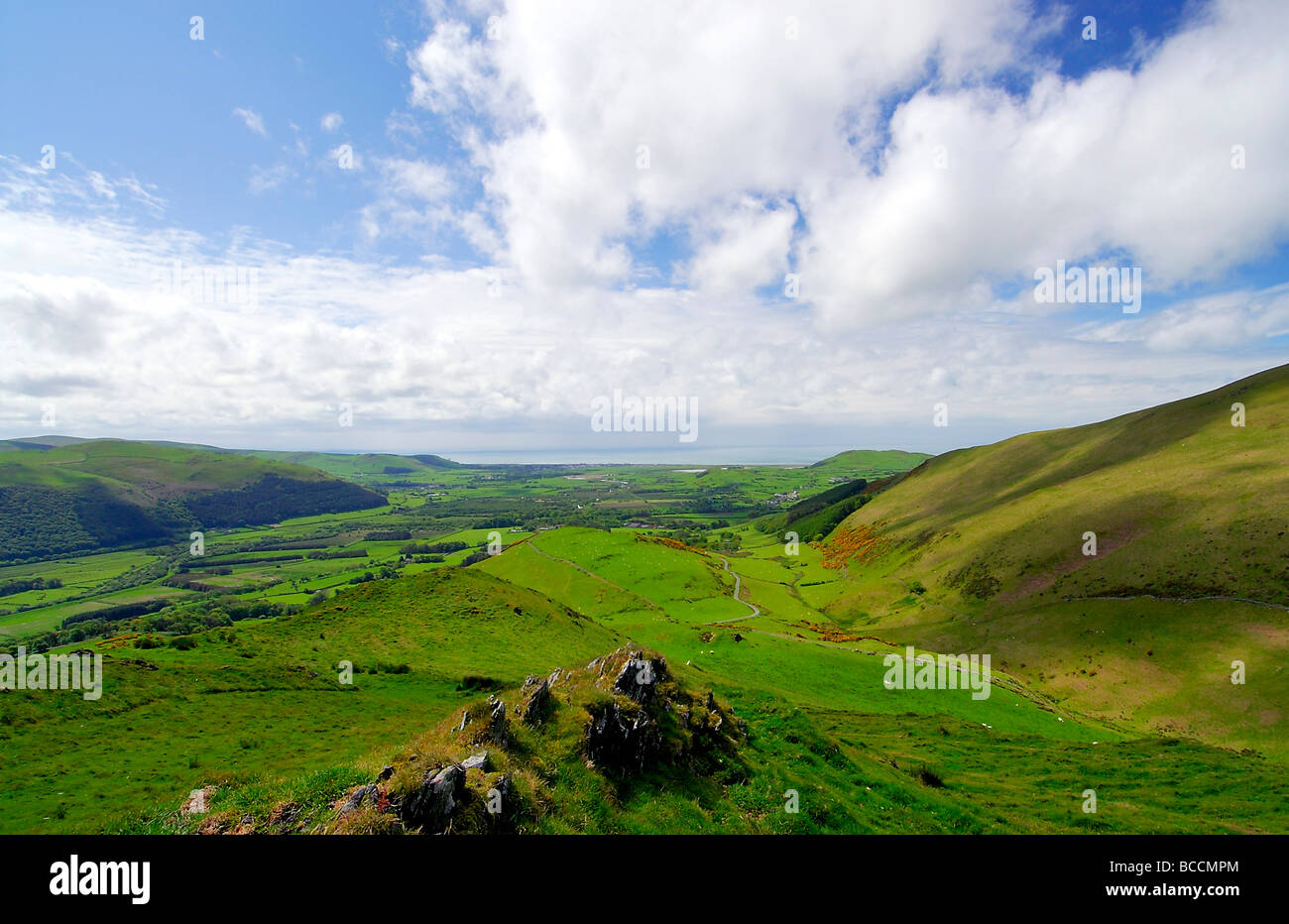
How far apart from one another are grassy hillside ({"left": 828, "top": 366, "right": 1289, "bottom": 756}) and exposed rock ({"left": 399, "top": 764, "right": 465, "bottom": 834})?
208 feet

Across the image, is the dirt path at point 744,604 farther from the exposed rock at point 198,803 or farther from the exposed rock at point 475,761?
the exposed rock at point 198,803

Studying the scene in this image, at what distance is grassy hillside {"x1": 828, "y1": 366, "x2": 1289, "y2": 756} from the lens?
50906mm

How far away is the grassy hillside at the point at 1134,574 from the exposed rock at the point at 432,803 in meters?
63.4

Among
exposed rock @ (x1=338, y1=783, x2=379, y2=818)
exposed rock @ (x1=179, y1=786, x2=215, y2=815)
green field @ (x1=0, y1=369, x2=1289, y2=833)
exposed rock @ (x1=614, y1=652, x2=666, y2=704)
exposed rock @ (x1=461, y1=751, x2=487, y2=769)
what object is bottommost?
green field @ (x1=0, y1=369, x2=1289, y2=833)

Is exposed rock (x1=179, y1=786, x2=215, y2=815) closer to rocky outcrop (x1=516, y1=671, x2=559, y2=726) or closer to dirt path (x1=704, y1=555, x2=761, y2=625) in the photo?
rocky outcrop (x1=516, y1=671, x2=559, y2=726)

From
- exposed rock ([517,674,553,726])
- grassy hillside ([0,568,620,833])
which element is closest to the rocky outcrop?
exposed rock ([517,674,553,726])

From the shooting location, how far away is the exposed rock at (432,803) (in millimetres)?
11516

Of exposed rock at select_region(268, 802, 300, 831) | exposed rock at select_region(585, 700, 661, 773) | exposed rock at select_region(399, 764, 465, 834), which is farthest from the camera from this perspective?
exposed rock at select_region(585, 700, 661, 773)

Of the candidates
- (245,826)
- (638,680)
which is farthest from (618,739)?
(245,826)

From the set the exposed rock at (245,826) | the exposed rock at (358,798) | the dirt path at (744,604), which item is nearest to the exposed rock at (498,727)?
the exposed rock at (358,798)

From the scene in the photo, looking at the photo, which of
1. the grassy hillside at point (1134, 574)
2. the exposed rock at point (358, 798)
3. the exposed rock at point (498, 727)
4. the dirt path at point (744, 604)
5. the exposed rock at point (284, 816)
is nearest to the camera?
the exposed rock at point (358, 798)
